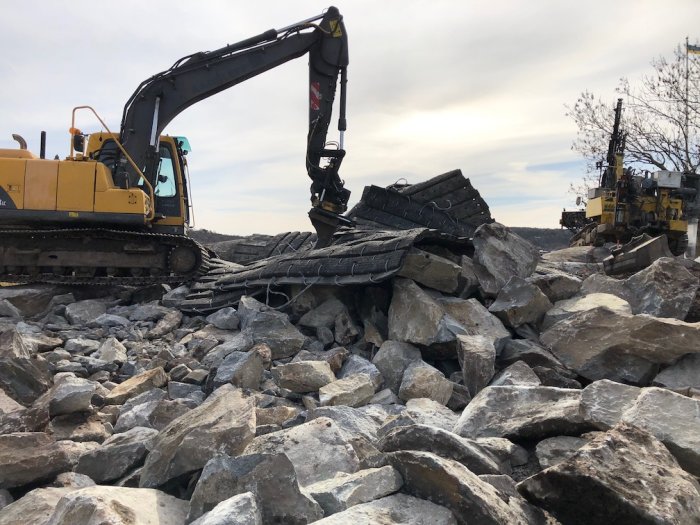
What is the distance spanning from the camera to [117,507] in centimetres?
199

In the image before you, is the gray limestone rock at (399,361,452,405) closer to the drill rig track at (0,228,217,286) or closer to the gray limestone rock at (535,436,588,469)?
the gray limestone rock at (535,436,588,469)

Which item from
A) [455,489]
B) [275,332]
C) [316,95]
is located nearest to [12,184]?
[316,95]

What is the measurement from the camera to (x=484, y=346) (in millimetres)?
4109

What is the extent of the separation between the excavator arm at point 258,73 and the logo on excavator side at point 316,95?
0.02 meters

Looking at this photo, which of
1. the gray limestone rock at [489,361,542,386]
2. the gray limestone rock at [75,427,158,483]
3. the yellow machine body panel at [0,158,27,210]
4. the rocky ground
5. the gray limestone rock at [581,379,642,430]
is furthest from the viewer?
the yellow machine body panel at [0,158,27,210]

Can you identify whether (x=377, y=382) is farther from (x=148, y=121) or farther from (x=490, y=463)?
(x=148, y=121)

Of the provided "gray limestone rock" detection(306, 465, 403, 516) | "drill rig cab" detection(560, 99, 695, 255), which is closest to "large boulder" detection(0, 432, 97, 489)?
"gray limestone rock" detection(306, 465, 403, 516)

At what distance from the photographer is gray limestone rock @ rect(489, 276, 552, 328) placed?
15.3 ft

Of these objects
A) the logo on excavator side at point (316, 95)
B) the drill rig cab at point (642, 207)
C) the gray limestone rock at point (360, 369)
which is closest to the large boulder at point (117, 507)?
the gray limestone rock at point (360, 369)

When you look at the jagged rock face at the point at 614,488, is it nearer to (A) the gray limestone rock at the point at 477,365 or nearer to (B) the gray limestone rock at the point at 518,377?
(B) the gray limestone rock at the point at 518,377

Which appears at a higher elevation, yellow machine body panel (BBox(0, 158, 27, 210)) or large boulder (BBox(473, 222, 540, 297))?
yellow machine body panel (BBox(0, 158, 27, 210))

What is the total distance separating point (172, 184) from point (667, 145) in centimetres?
1543

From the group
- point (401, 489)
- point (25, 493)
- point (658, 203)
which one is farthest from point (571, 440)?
point (658, 203)

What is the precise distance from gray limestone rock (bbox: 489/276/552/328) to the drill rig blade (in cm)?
386
